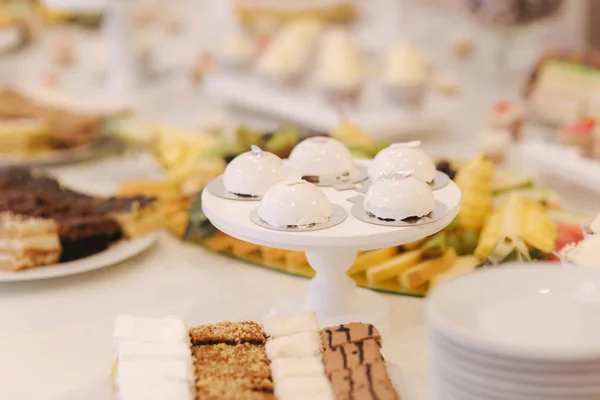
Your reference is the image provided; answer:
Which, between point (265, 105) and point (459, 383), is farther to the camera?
point (265, 105)

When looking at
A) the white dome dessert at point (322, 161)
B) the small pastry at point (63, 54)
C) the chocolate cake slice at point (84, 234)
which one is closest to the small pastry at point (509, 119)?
the white dome dessert at point (322, 161)

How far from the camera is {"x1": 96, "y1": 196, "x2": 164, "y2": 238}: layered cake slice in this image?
133 centimetres

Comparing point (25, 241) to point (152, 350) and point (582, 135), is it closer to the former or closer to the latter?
point (152, 350)

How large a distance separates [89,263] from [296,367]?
504 millimetres

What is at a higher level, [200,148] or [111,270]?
[200,148]

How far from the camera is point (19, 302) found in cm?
118

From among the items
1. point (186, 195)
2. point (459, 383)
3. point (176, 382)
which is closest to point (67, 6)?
point (186, 195)

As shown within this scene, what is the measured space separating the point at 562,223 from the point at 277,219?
0.52 m

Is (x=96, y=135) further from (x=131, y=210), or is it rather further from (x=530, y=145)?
(x=530, y=145)

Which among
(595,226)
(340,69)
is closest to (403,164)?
(595,226)

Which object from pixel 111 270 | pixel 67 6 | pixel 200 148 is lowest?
pixel 111 270

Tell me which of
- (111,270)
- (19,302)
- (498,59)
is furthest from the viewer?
(498,59)

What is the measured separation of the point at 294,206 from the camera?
0.95m

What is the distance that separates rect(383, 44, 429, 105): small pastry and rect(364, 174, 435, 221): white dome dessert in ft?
3.06
